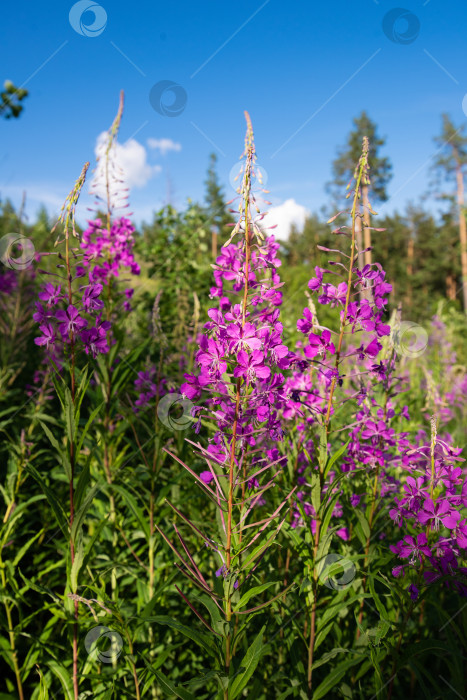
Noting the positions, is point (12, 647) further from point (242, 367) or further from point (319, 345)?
Result: point (319, 345)

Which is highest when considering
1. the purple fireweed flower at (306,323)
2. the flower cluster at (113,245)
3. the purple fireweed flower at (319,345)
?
the flower cluster at (113,245)

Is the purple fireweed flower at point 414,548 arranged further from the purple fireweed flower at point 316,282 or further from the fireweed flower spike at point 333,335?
the purple fireweed flower at point 316,282

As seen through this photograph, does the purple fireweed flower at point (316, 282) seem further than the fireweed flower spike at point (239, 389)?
Yes

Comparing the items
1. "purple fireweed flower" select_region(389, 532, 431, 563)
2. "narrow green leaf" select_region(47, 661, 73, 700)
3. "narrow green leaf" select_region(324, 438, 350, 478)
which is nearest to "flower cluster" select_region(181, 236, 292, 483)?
"narrow green leaf" select_region(324, 438, 350, 478)

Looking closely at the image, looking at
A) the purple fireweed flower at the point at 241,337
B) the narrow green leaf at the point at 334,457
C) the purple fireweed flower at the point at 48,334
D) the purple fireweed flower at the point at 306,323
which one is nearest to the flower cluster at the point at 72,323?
the purple fireweed flower at the point at 48,334

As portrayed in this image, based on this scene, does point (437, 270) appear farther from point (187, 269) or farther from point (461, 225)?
point (187, 269)

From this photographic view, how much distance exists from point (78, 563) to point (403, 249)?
164ft

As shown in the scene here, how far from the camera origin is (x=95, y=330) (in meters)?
1.80

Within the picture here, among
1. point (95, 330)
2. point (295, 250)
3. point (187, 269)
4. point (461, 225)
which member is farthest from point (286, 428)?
point (295, 250)

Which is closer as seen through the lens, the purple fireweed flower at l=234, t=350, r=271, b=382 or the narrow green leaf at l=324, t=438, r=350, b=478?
the purple fireweed flower at l=234, t=350, r=271, b=382

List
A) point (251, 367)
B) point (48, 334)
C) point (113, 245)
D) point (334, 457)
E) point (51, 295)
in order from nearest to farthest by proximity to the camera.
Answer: point (251, 367), point (334, 457), point (48, 334), point (51, 295), point (113, 245)

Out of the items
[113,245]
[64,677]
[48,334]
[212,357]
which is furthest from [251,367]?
[113,245]

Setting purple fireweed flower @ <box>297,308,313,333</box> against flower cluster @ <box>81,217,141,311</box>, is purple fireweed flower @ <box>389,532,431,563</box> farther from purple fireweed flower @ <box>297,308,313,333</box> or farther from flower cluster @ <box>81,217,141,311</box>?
flower cluster @ <box>81,217,141,311</box>

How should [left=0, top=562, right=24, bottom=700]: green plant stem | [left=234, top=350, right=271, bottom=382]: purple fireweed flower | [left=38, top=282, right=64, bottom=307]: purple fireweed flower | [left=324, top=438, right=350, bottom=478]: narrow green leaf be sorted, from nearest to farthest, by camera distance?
[left=234, top=350, right=271, bottom=382]: purple fireweed flower → [left=324, top=438, right=350, bottom=478]: narrow green leaf → [left=38, top=282, right=64, bottom=307]: purple fireweed flower → [left=0, top=562, right=24, bottom=700]: green plant stem
